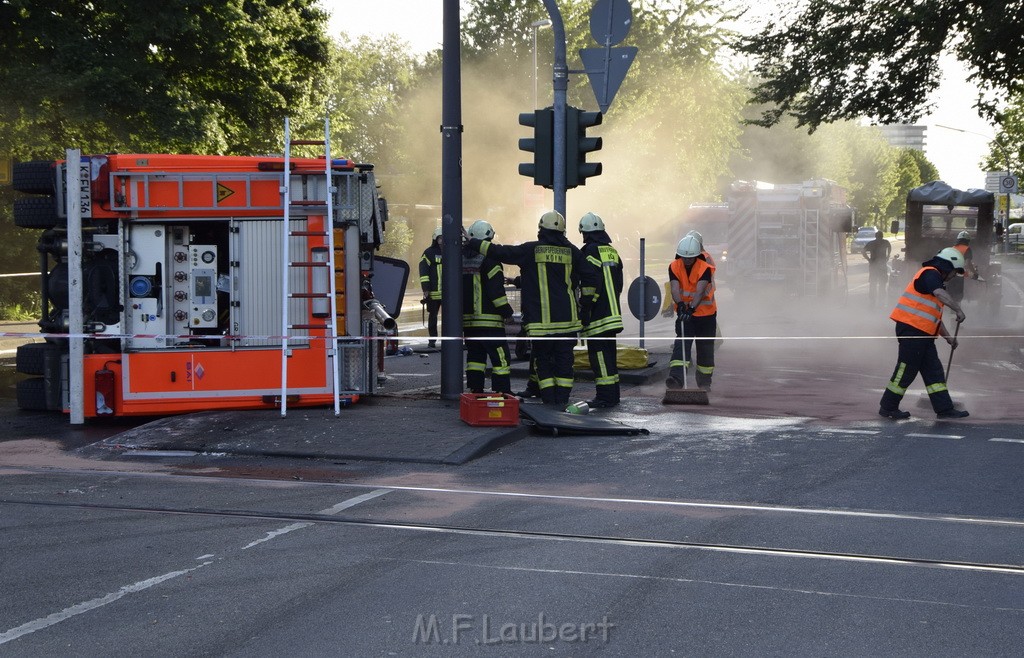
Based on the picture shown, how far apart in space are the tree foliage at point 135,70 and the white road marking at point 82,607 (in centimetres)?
1683

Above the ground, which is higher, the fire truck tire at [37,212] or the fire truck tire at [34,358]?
the fire truck tire at [37,212]

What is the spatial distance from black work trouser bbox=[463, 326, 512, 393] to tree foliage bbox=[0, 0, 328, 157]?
11.8 metres

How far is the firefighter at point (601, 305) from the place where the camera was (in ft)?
37.2

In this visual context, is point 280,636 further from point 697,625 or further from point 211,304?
point 211,304

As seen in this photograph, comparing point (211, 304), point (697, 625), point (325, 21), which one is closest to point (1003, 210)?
point (325, 21)

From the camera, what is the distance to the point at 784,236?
27719 mm

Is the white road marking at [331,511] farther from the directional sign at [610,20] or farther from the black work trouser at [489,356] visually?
the directional sign at [610,20]

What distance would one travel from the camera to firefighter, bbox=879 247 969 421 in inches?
420

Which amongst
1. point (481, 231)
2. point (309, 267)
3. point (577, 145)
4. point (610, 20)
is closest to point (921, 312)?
point (577, 145)

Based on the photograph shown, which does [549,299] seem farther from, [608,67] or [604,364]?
[608,67]

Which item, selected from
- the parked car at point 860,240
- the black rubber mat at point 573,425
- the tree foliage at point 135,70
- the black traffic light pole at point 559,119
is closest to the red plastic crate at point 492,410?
the black rubber mat at point 573,425

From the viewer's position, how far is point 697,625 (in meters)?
4.81

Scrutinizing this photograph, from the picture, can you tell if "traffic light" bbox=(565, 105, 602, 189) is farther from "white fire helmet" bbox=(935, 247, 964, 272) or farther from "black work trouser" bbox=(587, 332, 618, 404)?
"white fire helmet" bbox=(935, 247, 964, 272)

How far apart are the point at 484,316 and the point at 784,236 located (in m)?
17.5
